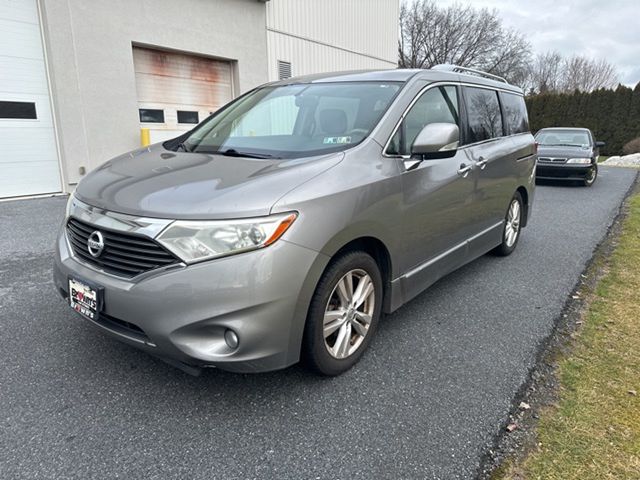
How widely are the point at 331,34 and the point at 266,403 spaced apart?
12.2m

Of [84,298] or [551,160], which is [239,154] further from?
[551,160]

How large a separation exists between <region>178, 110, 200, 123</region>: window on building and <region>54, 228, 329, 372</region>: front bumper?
792 centimetres

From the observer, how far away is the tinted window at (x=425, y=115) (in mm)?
2898

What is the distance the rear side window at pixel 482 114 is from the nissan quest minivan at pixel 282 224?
0.33 ft

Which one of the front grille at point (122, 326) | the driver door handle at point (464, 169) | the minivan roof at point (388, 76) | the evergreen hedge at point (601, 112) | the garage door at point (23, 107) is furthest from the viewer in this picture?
the evergreen hedge at point (601, 112)

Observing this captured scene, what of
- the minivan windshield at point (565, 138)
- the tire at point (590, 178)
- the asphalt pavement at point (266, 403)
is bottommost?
the asphalt pavement at point (266, 403)

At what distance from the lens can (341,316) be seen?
2586 mm

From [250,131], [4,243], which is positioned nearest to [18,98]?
[4,243]

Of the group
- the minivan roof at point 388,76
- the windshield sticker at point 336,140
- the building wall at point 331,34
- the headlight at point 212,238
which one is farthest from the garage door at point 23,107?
the headlight at point 212,238

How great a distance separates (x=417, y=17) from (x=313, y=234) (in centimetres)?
4232

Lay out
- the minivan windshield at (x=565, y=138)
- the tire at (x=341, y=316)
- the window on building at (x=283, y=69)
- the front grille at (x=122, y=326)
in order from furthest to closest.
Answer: the minivan windshield at (x=565, y=138)
the window on building at (x=283, y=69)
the tire at (x=341, y=316)
the front grille at (x=122, y=326)

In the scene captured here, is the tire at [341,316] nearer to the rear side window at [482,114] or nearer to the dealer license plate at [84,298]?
the dealer license plate at [84,298]

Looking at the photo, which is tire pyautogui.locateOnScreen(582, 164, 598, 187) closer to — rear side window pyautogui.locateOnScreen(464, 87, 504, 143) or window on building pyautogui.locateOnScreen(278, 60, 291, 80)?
window on building pyautogui.locateOnScreen(278, 60, 291, 80)

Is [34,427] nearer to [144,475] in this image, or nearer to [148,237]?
[144,475]
